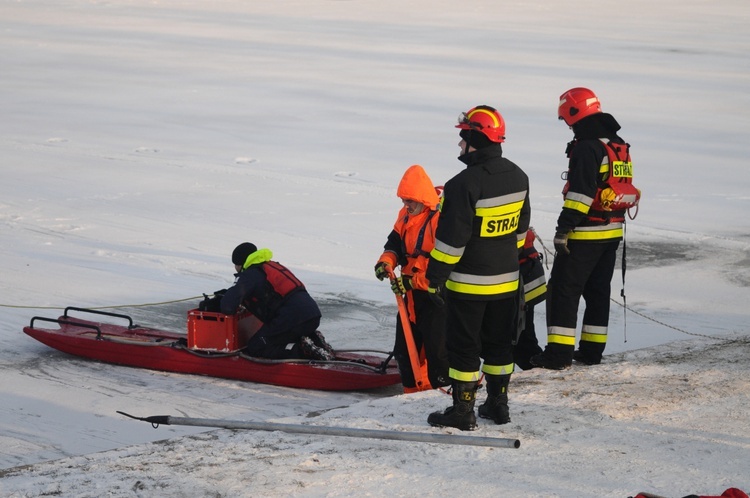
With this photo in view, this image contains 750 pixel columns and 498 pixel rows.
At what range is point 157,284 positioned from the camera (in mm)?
9727

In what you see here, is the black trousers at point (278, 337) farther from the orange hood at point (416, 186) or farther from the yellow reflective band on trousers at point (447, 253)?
the yellow reflective band on trousers at point (447, 253)

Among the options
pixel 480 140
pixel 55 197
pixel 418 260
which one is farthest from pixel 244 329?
pixel 55 197

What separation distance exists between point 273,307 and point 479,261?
2.62m

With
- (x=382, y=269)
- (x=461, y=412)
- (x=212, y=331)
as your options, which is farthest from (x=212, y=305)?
(x=461, y=412)

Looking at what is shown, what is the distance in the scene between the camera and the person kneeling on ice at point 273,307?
287 inches

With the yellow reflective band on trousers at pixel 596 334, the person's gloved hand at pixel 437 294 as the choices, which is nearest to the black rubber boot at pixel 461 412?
the person's gloved hand at pixel 437 294

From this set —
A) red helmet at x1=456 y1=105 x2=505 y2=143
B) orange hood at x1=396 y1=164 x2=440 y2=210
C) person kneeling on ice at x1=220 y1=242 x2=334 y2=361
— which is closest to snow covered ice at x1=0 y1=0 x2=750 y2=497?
person kneeling on ice at x1=220 y1=242 x2=334 y2=361

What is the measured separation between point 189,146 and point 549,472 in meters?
11.4

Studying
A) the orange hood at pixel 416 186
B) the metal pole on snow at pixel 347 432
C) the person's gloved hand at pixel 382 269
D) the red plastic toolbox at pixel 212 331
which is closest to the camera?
the metal pole on snow at pixel 347 432

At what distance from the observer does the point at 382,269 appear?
6109 millimetres

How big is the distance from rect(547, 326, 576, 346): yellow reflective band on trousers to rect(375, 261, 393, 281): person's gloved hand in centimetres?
113

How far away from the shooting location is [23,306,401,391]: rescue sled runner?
23.7 feet

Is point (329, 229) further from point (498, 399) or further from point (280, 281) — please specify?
point (498, 399)

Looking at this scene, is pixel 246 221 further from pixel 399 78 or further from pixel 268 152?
pixel 399 78
